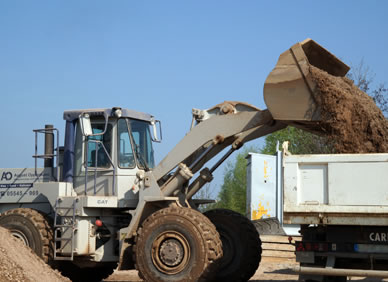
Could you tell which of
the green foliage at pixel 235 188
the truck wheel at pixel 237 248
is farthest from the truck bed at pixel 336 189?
the green foliage at pixel 235 188

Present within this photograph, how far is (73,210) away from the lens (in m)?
12.4

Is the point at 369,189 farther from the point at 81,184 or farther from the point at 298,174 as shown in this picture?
the point at 81,184

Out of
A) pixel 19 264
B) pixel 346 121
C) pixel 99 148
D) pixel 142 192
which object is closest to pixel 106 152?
pixel 99 148

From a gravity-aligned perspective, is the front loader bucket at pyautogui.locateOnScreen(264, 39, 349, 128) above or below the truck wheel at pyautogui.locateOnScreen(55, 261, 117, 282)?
above

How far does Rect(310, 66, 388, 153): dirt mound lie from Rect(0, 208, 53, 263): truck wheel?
5.72 m

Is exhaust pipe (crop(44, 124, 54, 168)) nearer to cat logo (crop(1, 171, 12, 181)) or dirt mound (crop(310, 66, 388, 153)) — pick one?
cat logo (crop(1, 171, 12, 181))

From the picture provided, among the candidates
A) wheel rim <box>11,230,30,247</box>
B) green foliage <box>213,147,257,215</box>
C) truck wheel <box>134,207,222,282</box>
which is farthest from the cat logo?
green foliage <box>213,147,257,215</box>

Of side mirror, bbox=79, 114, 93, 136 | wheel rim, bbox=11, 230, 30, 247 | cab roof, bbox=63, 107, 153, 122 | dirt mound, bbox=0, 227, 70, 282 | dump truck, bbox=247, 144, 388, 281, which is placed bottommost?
dirt mound, bbox=0, 227, 70, 282

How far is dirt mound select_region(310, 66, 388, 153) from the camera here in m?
10.3

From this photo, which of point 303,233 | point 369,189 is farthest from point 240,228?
point 369,189

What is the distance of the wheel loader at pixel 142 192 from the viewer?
10977 mm

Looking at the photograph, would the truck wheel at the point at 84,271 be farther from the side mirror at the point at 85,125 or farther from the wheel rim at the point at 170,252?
the side mirror at the point at 85,125

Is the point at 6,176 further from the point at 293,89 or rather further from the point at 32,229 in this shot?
the point at 293,89

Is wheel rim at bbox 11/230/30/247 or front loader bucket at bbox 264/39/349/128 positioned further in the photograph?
wheel rim at bbox 11/230/30/247
